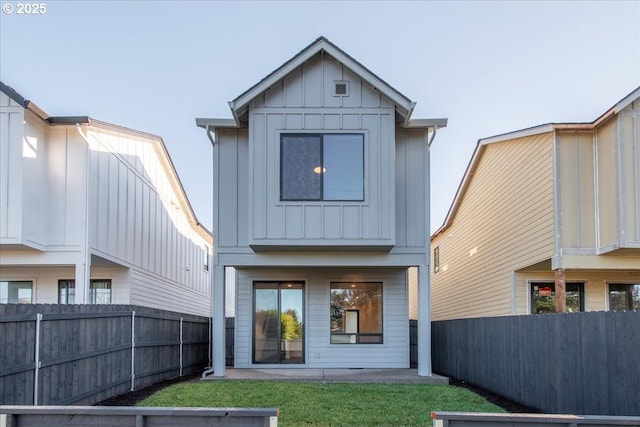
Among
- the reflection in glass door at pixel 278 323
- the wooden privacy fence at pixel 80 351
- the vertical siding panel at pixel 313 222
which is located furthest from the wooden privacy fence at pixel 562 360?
the wooden privacy fence at pixel 80 351

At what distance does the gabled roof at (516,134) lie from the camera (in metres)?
12.8

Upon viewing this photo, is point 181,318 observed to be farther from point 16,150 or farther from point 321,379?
point 16,150

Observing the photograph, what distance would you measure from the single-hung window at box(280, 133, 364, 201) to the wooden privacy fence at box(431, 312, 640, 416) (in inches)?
158

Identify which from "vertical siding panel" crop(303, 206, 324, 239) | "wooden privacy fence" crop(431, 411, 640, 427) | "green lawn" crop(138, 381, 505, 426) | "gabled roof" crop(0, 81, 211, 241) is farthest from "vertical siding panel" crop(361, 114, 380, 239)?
"wooden privacy fence" crop(431, 411, 640, 427)

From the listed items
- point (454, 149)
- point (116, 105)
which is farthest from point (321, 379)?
point (454, 149)

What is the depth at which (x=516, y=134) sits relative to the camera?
15.5 meters

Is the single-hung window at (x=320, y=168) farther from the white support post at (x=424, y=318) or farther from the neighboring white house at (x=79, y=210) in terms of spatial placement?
the neighboring white house at (x=79, y=210)

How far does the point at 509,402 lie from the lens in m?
10.7

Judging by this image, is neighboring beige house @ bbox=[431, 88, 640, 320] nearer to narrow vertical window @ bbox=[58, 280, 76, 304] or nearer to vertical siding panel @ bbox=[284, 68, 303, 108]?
vertical siding panel @ bbox=[284, 68, 303, 108]

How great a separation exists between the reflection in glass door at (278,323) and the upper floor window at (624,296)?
8.06 meters

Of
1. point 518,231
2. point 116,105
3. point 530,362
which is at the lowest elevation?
point 530,362

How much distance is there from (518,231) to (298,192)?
6.15 meters

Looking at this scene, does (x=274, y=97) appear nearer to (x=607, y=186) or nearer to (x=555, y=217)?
(x=555, y=217)

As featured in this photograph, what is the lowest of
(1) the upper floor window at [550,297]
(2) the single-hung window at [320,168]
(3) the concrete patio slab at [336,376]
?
(3) the concrete patio slab at [336,376]
